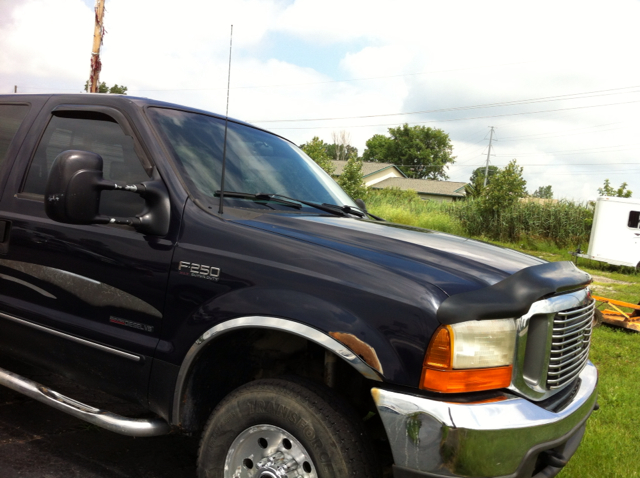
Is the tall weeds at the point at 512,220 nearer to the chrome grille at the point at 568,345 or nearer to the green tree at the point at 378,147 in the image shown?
the chrome grille at the point at 568,345

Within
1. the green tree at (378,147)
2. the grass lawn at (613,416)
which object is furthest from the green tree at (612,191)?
the green tree at (378,147)

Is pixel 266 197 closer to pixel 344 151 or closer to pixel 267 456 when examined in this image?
pixel 267 456

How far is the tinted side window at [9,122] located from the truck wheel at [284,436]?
2158mm

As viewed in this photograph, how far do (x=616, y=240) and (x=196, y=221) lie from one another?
742 inches

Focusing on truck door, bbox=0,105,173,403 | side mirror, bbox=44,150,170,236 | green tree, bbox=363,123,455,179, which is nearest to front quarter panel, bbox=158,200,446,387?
truck door, bbox=0,105,173,403

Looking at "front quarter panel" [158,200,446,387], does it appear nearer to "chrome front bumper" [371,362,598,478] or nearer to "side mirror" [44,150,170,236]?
"chrome front bumper" [371,362,598,478]

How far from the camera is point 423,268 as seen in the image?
84.0 inches

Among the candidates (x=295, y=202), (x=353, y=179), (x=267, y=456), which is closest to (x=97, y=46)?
(x=295, y=202)

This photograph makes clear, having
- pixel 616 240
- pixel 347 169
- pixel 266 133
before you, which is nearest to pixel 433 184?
pixel 347 169

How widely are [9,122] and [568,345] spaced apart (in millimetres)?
3304

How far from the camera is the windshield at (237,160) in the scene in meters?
2.73

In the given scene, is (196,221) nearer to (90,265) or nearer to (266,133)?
(90,265)

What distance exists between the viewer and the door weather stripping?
2469 mm

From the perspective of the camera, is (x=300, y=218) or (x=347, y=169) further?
(x=347, y=169)
